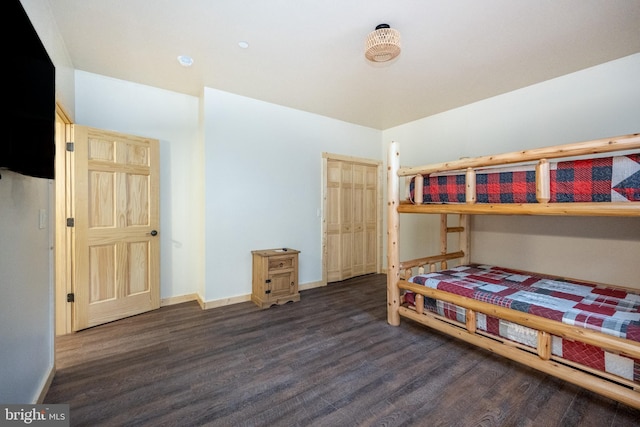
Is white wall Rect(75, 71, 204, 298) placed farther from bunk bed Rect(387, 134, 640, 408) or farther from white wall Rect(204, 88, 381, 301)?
bunk bed Rect(387, 134, 640, 408)

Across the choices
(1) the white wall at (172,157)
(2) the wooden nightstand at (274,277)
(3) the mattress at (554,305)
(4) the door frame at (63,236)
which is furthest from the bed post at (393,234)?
(4) the door frame at (63,236)

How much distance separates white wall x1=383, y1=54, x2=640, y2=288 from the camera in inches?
101

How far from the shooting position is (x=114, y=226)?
9.39ft

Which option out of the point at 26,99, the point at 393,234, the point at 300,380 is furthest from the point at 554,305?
the point at 26,99

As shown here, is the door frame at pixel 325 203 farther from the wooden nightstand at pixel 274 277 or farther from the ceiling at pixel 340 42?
the ceiling at pixel 340 42

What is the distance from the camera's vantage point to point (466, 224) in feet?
11.7

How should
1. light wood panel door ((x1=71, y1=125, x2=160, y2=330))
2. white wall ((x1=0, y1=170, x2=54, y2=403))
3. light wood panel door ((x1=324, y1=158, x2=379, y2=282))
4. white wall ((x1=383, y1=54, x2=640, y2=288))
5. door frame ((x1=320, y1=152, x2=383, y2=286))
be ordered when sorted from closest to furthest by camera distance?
white wall ((x1=0, y1=170, x2=54, y2=403)), white wall ((x1=383, y1=54, x2=640, y2=288)), light wood panel door ((x1=71, y1=125, x2=160, y2=330)), door frame ((x1=320, y1=152, x2=383, y2=286)), light wood panel door ((x1=324, y1=158, x2=379, y2=282))

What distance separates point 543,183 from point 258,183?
9.69 ft

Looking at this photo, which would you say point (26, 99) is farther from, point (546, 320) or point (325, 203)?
point (325, 203)

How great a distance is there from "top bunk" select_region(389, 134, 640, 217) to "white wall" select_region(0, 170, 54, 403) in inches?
109

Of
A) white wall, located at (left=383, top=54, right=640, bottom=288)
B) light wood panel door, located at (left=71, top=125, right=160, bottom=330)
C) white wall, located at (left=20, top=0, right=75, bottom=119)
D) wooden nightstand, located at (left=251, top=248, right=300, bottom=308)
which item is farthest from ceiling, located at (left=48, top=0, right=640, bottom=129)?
wooden nightstand, located at (left=251, top=248, right=300, bottom=308)

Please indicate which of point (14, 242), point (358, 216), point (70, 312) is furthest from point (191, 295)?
point (358, 216)

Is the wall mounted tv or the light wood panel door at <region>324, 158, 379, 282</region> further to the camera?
the light wood panel door at <region>324, 158, 379, 282</region>

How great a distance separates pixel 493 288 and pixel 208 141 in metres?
3.31
